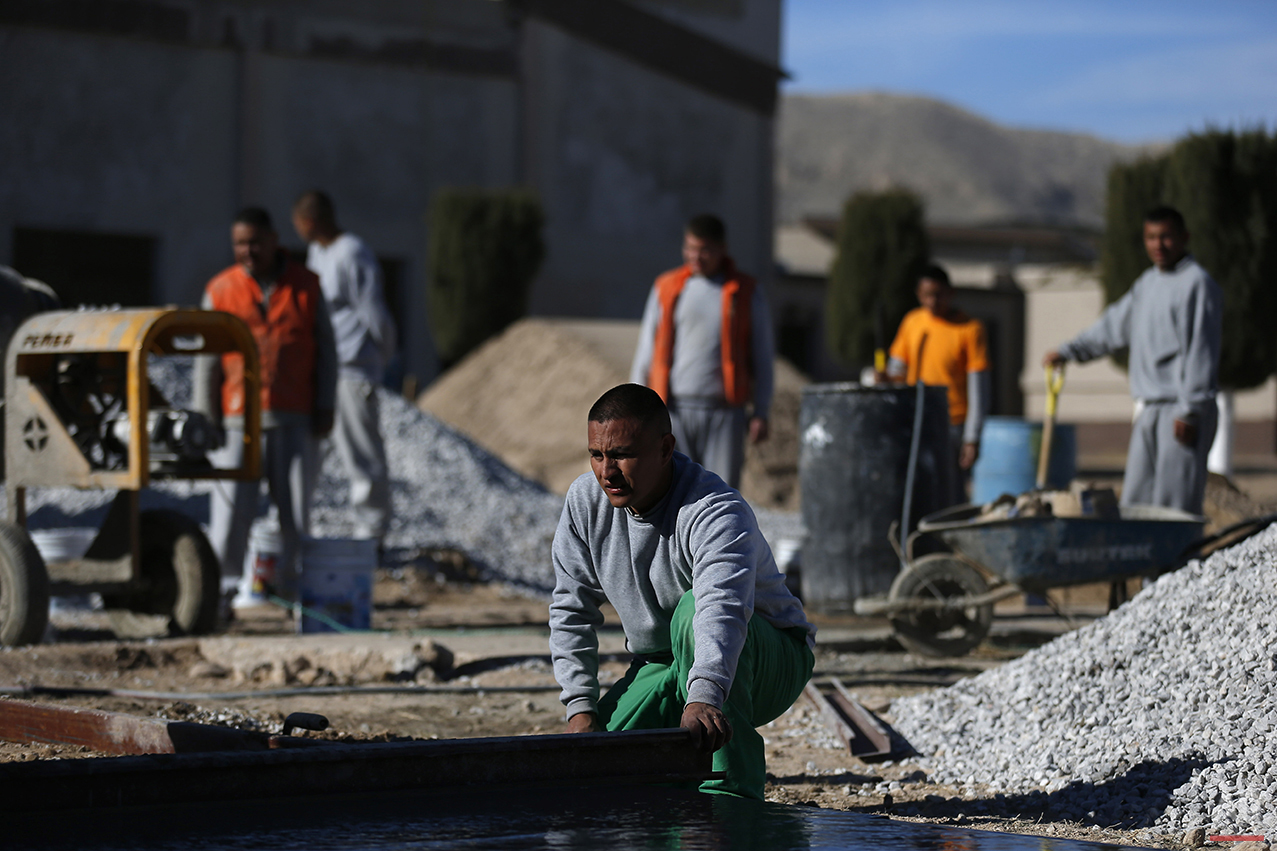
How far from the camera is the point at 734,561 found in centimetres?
342

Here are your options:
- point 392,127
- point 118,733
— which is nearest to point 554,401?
point 392,127

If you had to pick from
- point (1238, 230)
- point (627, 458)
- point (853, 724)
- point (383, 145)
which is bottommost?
point (853, 724)

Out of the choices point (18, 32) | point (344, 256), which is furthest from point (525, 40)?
point (344, 256)

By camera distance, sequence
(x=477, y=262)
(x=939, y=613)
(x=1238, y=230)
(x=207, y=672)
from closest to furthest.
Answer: (x=207, y=672), (x=939, y=613), (x=1238, y=230), (x=477, y=262)

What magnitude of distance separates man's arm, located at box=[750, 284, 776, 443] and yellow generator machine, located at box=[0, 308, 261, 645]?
92.8 inches

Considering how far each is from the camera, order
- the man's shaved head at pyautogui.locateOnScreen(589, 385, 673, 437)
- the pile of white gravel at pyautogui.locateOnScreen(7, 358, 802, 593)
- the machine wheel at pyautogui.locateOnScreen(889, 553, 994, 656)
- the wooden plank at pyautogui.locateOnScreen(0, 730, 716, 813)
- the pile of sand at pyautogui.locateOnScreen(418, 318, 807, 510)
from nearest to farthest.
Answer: the wooden plank at pyautogui.locateOnScreen(0, 730, 716, 813) < the man's shaved head at pyautogui.locateOnScreen(589, 385, 673, 437) < the machine wheel at pyautogui.locateOnScreen(889, 553, 994, 656) < the pile of white gravel at pyautogui.locateOnScreen(7, 358, 802, 593) < the pile of sand at pyautogui.locateOnScreen(418, 318, 807, 510)

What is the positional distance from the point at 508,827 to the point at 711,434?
15.1ft

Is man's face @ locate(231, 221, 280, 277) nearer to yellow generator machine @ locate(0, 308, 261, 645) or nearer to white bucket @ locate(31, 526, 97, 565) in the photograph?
yellow generator machine @ locate(0, 308, 261, 645)

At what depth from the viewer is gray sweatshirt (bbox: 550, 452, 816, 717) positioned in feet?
11.0

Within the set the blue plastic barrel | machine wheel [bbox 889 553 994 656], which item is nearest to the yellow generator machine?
machine wheel [bbox 889 553 994 656]

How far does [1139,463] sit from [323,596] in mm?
3813

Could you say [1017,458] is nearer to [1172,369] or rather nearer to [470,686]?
[1172,369]

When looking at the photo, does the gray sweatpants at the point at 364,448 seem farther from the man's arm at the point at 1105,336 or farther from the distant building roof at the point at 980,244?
the distant building roof at the point at 980,244

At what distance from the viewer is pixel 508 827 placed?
304 centimetres
